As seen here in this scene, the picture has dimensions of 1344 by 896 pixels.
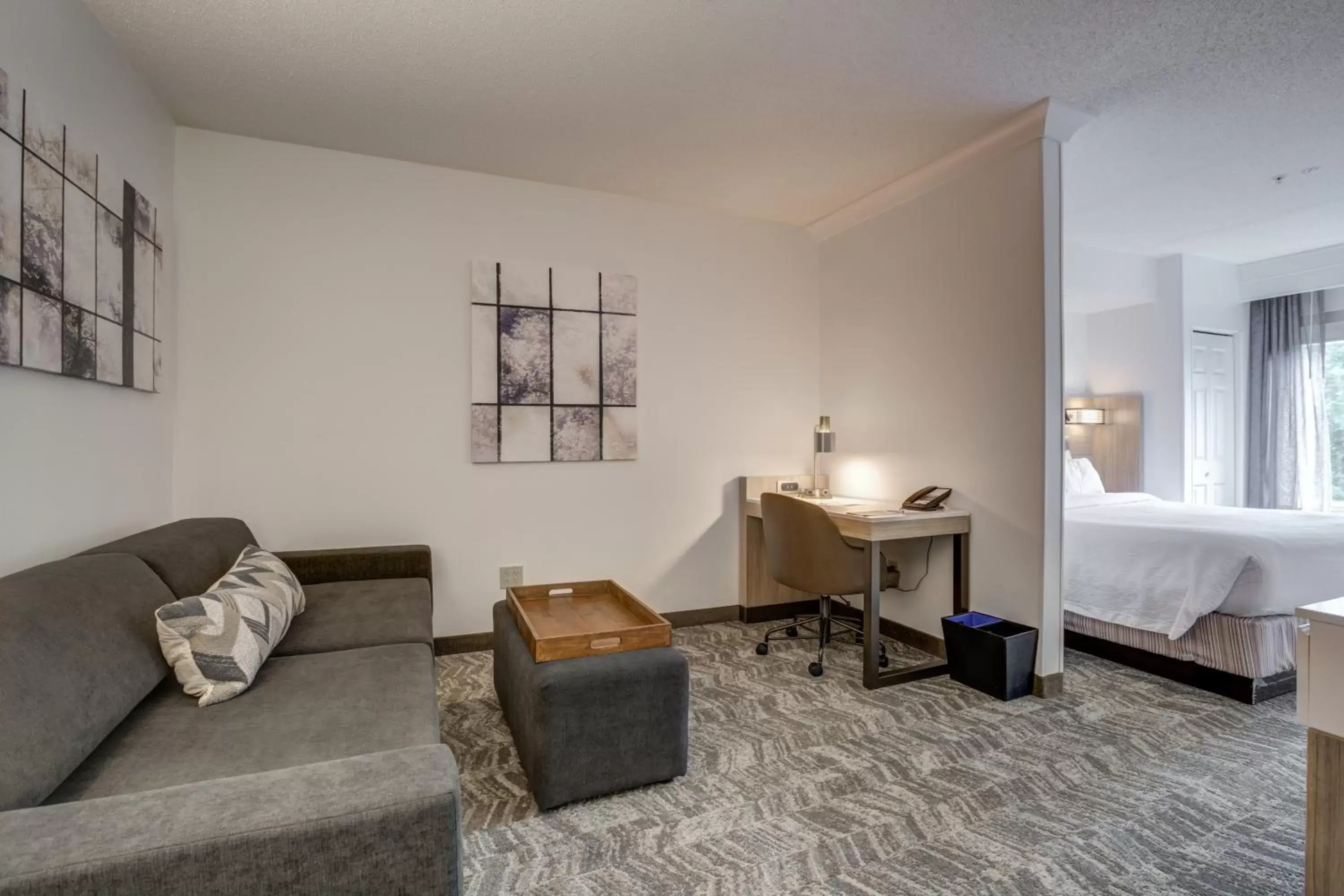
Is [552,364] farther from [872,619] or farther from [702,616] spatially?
[872,619]

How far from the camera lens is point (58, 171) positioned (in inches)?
75.5

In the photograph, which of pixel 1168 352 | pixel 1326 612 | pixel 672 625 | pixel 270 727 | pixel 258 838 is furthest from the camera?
pixel 1168 352

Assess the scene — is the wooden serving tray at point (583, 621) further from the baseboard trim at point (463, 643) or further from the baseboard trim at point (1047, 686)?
the baseboard trim at point (1047, 686)

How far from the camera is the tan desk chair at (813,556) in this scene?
3141 millimetres

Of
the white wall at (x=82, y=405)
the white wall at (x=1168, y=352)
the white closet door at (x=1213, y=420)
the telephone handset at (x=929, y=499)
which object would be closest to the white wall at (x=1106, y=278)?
the white wall at (x=1168, y=352)

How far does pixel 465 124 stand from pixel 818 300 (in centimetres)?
241

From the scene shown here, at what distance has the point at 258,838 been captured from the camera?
923mm

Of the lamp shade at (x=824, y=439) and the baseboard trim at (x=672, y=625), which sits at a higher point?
the lamp shade at (x=824, y=439)

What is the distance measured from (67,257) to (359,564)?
1.52 metres

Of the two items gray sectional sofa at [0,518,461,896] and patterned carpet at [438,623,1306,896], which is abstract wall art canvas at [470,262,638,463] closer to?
patterned carpet at [438,623,1306,896]

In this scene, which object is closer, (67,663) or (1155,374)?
(67,663)

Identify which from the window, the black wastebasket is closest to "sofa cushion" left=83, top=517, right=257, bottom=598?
the black wastebasket

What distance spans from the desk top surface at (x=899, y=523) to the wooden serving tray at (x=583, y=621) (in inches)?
43.5

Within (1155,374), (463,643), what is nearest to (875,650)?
(463,643)
